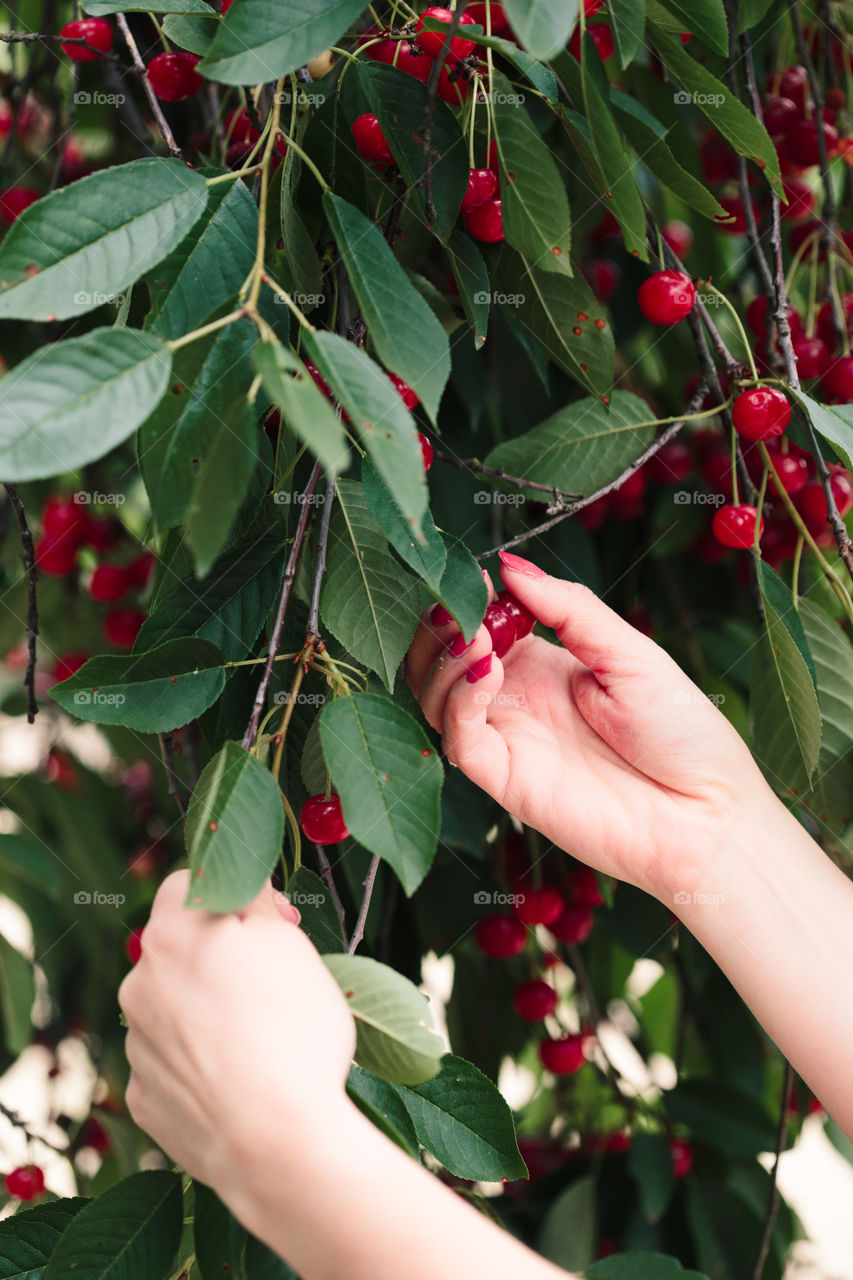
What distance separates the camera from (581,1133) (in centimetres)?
Result: 168

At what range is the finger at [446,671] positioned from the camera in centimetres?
83

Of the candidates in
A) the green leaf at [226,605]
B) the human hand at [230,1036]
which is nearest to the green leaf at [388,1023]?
the human hand at [230,1036]

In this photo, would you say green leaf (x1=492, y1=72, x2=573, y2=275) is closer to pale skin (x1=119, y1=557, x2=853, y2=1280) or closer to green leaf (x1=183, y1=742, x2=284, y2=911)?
pale skin (x1=119, y1=557, x2=853, y2=1280)

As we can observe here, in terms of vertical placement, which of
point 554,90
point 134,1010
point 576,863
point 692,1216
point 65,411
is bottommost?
point 692,1216

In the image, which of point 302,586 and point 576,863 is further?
point 576,863

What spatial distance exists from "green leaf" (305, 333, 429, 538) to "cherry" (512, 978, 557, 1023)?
3.53ft

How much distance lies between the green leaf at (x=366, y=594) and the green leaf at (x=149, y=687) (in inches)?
3.9

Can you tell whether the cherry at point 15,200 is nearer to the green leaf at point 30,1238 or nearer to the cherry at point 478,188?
the cherry at point 478,188

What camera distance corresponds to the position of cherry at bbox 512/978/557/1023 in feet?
4.72

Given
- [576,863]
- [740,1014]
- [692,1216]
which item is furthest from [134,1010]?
[740,1014]

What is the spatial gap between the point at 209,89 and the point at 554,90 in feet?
1.83

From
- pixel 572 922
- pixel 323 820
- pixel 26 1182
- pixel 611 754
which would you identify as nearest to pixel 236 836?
pixel 323 820

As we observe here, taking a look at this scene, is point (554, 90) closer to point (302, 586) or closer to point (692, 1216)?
point (302, 586)

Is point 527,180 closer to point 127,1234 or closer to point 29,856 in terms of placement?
point 127,1234
